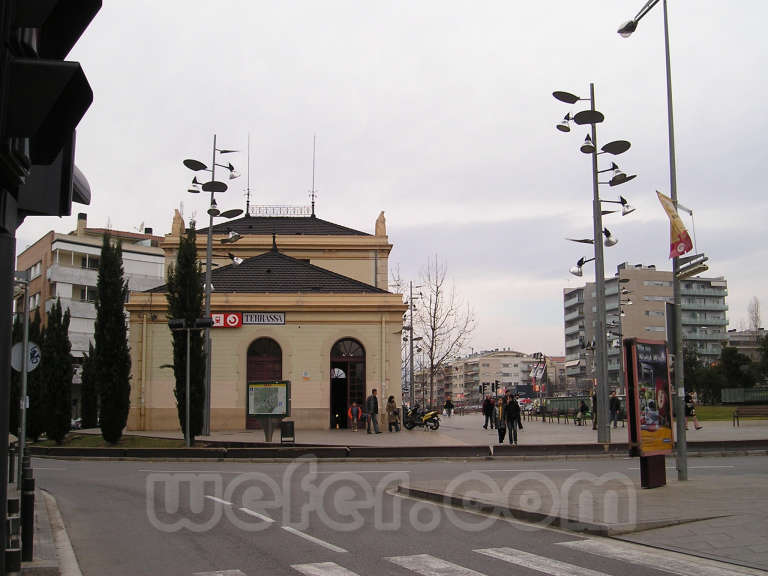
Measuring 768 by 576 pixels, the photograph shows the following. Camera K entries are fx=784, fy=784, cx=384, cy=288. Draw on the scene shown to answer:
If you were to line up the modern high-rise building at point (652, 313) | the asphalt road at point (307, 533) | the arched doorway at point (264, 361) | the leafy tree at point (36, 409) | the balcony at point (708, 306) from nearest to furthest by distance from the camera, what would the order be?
the asphalt road at point (307, 533), the leafy tree at point (36, 409), the arched doorway at point (264, 361), the modern high-rise building at point (652, 313), the balcony at point (708, 306)

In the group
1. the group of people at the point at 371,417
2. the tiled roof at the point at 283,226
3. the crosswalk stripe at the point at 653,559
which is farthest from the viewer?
the tiled roof at the point at 283,226

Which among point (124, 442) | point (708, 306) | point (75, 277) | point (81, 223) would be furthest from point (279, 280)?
point (708, 306)

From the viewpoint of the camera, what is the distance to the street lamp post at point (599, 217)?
22688 millimetres

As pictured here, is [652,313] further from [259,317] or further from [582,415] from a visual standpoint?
[259,317]

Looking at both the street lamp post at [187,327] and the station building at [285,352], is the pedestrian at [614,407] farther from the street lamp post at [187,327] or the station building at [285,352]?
the street lamp post at [187,327]

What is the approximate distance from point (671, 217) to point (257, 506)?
844 centimetres

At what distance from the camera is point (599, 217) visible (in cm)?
2464

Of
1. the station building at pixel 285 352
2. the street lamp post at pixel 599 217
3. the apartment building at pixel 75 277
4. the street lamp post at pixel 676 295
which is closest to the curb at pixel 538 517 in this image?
the street lamp post at pixel 676 295

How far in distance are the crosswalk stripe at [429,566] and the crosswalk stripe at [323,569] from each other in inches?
23.8

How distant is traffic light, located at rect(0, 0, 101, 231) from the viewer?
3.57 meters

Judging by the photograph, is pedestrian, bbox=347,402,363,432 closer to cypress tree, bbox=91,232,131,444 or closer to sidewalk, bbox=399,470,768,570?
cypress tree, bbox=91,232,131,444

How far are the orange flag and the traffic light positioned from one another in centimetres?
1127

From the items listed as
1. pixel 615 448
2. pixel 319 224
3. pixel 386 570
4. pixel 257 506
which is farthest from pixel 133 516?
pixel 319 224

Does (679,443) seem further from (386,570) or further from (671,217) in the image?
(386,570)
